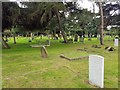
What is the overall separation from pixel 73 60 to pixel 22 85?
5.42 m

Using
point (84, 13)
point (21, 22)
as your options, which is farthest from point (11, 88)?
point (84, 13)

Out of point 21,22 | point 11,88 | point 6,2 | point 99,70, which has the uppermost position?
point 6,2

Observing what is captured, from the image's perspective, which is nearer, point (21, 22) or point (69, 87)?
point (69, 87)

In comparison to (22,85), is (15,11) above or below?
above

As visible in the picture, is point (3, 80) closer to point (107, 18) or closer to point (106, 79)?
point (106, 79)

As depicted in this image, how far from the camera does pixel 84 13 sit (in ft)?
97.0

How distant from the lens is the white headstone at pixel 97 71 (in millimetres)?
6066

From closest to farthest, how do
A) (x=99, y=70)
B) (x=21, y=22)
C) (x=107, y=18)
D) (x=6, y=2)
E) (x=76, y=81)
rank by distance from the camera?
(x=99, y=70) → (x=76, y=81) → (x=6, y=2) → (x=21, y=22) → (x=107, y=18)

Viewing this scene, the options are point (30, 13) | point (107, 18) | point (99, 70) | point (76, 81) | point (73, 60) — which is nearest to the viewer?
point (99, 70)

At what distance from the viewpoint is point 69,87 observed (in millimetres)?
6258

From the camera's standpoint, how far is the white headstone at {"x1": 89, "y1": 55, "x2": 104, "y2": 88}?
6.07 metres

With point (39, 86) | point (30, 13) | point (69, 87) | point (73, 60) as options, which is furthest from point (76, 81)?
point (30, 13)

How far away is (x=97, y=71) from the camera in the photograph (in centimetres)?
633

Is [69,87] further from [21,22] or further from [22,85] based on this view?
[21,22]
